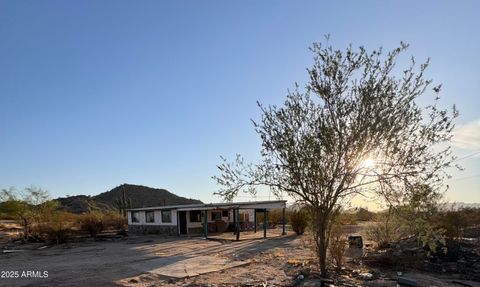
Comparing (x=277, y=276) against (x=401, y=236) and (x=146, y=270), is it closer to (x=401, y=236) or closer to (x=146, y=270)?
(x=146, y=270)

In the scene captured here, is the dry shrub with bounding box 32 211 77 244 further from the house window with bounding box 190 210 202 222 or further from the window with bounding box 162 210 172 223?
the house window with bounding box 190 210 202 222

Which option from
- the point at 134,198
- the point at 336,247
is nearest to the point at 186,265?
the point at 336,247

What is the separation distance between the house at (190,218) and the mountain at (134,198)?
3051 cm

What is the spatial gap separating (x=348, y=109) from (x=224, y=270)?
7.44 meters

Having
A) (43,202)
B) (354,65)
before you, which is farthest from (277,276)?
(43,202)

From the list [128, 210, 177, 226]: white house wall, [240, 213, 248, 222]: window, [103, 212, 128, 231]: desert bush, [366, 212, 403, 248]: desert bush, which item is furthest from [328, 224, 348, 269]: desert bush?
[103, 212, 128, 231]: desert bush

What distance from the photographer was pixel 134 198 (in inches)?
2926

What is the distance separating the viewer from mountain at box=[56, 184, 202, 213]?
7169 cm

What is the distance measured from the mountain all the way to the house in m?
30.5

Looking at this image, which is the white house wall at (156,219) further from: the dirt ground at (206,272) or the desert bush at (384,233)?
the desert bush at (384,233)

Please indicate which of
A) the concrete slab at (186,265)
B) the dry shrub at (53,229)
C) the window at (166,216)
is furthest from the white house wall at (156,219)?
the concrete slab at (186,265)

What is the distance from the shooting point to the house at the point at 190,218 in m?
34.7

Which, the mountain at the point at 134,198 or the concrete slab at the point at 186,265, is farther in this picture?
the mountain at the point at 134,198

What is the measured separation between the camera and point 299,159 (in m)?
12.0
